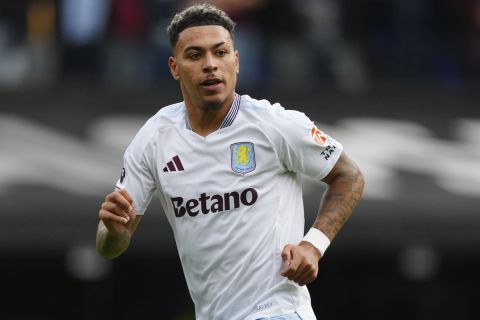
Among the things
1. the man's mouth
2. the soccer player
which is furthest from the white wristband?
the man's mouth

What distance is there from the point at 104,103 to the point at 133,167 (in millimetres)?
6847

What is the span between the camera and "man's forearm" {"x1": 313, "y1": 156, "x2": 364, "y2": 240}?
645 cm

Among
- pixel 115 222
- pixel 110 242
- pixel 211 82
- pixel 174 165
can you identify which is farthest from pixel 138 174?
pixel 211 82

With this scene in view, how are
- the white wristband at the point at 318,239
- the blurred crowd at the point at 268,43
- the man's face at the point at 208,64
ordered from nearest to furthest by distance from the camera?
1. the white wristband at the point at 318,239
2. the man's face at the point at 208,64
3. the blurred crowd at the point at 268,43

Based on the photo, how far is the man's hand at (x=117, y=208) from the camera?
6.10 meters

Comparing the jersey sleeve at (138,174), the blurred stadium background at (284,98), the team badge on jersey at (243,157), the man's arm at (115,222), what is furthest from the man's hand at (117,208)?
the blurred stadium background at (284,98)

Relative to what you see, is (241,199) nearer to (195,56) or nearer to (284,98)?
(195,56)

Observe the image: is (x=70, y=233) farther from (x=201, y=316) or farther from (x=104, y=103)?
(x=201, y=316)

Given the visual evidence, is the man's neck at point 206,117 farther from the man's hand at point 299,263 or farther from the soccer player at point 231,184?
the man's hand at point 299,263

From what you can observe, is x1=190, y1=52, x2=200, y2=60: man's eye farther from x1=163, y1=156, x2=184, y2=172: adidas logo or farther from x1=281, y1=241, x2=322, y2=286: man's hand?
x1=281, y1=241, x2=322, y2=286: man's hand

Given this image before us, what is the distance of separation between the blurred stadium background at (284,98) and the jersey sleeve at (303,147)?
6.44m

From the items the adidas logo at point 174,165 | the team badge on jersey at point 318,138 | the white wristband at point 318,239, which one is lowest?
the white wristband at point 318,239

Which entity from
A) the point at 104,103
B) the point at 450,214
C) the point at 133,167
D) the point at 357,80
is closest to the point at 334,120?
the point at 357,80

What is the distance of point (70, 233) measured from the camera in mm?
13203
